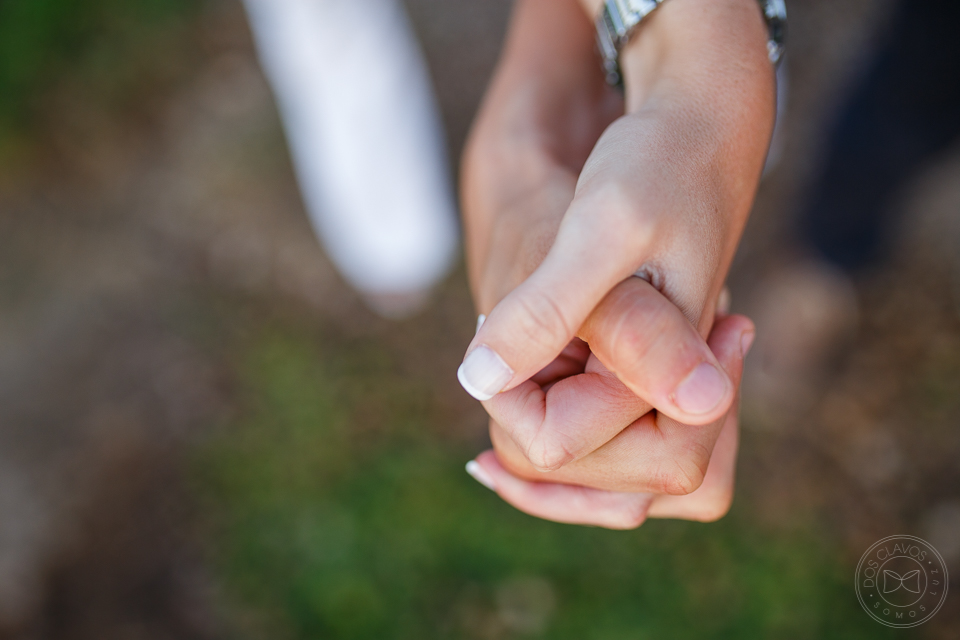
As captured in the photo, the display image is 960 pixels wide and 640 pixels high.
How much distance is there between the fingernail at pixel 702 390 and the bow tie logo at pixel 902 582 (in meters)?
1.64

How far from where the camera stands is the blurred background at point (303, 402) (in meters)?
2.25

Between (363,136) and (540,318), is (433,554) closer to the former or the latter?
(540,318)

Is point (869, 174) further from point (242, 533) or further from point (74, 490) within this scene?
point (74, 490)

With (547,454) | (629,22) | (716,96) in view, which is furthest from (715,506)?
(629,22)

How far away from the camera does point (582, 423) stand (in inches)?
42.5

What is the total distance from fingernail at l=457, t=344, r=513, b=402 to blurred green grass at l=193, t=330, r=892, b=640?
1.46 meters

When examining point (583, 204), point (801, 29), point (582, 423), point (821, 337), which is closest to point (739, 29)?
point (583, 204)

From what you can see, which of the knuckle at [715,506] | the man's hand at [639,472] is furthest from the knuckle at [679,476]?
the knuckle at [715,506]

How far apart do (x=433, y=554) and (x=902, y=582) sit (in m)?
1.56

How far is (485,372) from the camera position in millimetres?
1006

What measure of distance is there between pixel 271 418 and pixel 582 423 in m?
1.82

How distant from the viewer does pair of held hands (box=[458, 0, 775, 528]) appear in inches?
38.3

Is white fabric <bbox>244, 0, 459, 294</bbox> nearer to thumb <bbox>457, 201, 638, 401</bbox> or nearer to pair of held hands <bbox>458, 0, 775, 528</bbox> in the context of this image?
pair of held hands <bbox>458, 0, 775, 528</bbox>

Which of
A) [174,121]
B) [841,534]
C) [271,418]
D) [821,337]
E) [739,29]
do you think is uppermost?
[174,121]
